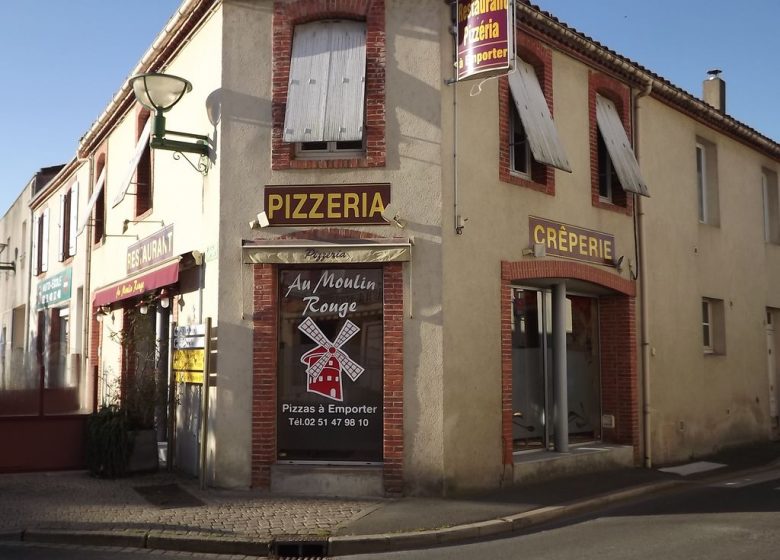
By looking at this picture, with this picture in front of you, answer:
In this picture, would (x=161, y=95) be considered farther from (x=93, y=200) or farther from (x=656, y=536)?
(x=656, y=536)

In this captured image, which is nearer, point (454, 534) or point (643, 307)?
point (454, 534)

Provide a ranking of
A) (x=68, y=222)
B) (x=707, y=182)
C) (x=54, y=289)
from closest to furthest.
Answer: (x=707, y=182)
(x=68, y=222)
(x=54, y=289)

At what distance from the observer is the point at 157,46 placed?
12.5 m

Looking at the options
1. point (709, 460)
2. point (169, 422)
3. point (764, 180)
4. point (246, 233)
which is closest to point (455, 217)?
point (246, 233)

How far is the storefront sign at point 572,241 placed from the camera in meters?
11.6

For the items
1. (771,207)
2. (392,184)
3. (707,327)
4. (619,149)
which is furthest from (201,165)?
(771,207)

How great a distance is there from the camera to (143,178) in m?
14.2

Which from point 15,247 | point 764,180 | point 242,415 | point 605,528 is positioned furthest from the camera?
point 15,247

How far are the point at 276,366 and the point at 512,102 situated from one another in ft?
16.5

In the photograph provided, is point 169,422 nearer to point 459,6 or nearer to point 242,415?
point 242,415

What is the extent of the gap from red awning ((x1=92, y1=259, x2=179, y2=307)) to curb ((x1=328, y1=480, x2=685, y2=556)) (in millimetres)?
4807

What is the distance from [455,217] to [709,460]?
708cm

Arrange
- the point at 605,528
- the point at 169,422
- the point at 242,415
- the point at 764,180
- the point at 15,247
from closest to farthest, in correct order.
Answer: the point at 605,528
the point at 242,415
the point at 169,422
the point at 764,180
the point at 15,247

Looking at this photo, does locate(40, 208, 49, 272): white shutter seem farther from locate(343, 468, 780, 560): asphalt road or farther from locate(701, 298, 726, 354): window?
locate(343, 468, 780, 560): asphalt road
